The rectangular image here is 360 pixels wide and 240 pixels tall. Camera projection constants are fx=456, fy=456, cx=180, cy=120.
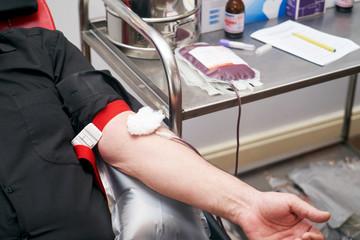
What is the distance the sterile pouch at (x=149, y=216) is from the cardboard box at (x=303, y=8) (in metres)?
1.00

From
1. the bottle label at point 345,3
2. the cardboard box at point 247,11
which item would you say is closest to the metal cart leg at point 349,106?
the bottle label at point 345,3

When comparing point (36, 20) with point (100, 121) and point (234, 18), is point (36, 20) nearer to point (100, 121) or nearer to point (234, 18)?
point (100, 121)

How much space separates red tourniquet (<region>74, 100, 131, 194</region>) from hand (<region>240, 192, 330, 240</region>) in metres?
0.34

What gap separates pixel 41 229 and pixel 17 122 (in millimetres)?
256

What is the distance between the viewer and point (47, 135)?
102cm

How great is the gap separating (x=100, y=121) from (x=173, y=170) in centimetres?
23

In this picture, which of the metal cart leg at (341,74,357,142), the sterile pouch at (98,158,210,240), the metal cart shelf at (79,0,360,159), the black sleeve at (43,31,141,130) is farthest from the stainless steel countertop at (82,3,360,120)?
the metal cart leg at (341,74,357,142)

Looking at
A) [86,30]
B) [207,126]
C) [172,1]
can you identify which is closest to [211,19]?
[172,1]

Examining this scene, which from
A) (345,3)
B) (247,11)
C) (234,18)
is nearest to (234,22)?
(234,18)

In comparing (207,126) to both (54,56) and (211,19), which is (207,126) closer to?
(211,19)

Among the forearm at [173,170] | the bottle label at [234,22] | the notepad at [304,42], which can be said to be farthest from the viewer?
the bottle label at [234,22]

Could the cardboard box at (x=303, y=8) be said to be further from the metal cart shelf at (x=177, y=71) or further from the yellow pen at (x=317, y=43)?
the yellow pen at (x=317, y=43)

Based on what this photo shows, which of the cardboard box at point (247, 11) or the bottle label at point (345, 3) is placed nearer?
the cardboard box at point (247, 11)

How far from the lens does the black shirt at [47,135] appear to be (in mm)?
914
